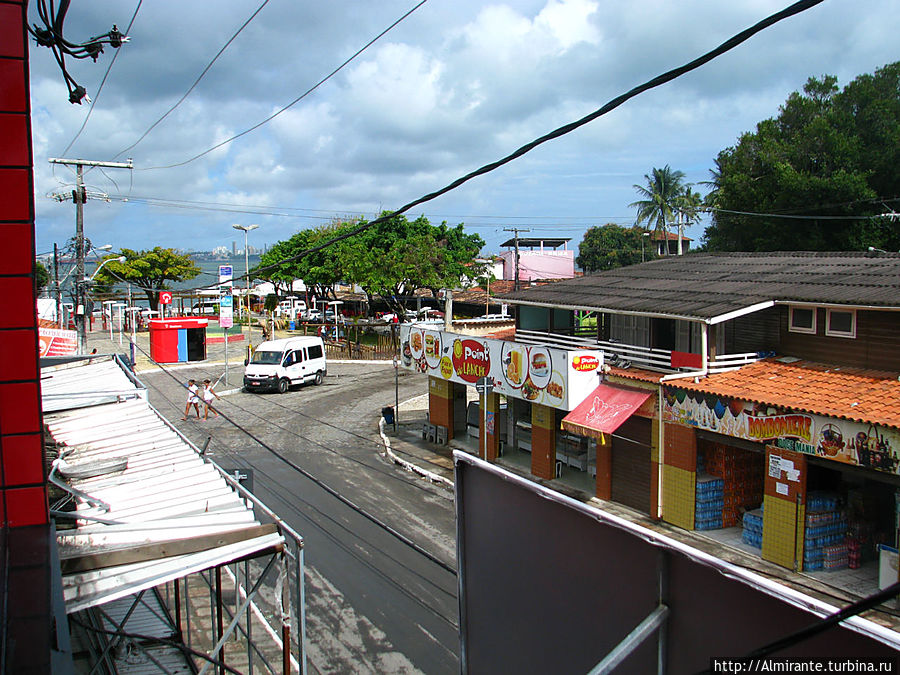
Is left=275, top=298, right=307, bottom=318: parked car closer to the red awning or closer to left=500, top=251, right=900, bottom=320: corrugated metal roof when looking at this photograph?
left=500, top=251, right=900, bottom=320: corrugated metal roof

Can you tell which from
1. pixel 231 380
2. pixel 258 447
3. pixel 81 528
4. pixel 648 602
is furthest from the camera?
pixel 231 380

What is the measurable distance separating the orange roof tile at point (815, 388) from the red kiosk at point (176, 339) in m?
35.2

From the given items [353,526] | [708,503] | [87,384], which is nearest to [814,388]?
[708,503]

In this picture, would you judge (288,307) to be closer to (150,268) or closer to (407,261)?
(150,268)

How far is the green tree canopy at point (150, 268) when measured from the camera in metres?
66.6

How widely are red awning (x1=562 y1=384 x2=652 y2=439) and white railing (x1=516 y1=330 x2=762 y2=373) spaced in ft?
2.88

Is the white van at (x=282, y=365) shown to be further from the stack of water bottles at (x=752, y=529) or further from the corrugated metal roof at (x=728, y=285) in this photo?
the stack of water bottles at (x=752, y=529)

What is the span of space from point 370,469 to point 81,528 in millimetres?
14370

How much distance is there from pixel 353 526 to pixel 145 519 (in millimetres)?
9080

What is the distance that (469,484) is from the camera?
436cm

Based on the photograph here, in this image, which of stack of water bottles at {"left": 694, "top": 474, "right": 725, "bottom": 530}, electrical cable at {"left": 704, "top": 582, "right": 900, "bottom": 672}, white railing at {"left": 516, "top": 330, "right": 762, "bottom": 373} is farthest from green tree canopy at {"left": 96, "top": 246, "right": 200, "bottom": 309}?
electrical cable at {"left": 704, "top": 582, "right": 900, "bottom": 672}

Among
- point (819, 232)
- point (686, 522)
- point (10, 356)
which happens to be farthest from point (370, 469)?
point (819, 232)

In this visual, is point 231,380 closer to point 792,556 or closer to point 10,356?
point 792,556

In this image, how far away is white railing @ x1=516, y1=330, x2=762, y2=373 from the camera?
15.9m
